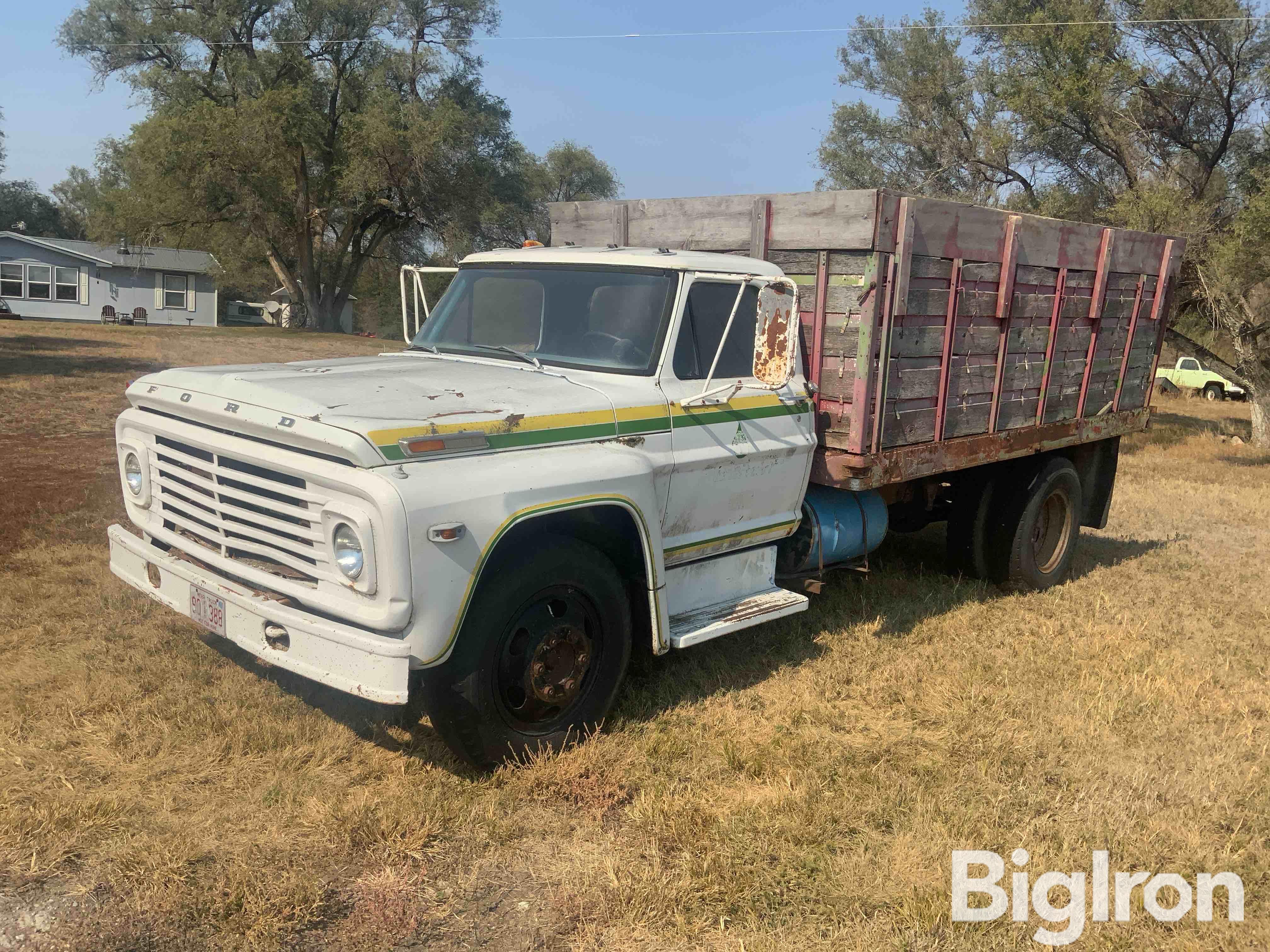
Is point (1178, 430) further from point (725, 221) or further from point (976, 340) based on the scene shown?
point (725, 221)

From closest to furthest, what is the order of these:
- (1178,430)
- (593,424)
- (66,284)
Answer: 1. (593,424)
2. (1178,430)
3. (66,284)

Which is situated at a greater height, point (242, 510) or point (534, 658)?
point (242, 510)

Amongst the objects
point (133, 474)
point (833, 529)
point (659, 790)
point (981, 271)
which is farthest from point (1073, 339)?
point (133, 474)

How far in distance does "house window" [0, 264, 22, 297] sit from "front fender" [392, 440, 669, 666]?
1624 inches

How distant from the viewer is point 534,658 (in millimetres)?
4137

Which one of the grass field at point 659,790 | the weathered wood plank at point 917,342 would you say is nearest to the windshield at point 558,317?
the weathered wood plank at point 917,342

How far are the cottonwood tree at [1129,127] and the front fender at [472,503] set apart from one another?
42.5 ft

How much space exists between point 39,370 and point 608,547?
14.0m

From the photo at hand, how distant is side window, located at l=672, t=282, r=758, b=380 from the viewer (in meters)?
4.81

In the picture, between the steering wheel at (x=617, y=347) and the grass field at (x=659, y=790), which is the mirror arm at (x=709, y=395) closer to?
the steering wheel at (x=617, y=347)

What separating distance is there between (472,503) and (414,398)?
66cm

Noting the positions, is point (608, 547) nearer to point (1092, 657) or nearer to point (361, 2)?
point (1092, 657)

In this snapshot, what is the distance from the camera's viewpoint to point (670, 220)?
615cm

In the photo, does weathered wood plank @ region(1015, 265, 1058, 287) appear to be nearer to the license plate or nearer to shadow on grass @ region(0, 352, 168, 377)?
the license plate
